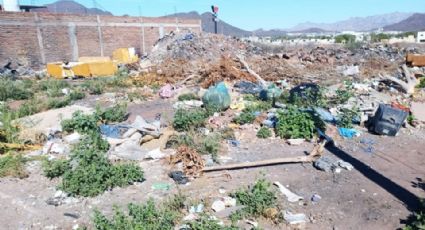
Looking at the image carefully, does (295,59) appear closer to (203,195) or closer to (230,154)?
(230,154)

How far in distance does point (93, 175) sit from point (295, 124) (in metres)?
3.68

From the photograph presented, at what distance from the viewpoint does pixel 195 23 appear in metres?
28.5

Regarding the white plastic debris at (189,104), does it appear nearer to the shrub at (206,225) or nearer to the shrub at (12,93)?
the shrub at (12,93)

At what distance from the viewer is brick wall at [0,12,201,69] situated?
1680 cm

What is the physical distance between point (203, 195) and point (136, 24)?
68.9ft

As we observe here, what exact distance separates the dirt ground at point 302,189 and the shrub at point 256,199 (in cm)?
14

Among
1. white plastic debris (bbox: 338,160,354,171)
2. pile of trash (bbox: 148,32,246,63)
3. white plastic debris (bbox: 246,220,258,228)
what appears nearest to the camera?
white plastic debris (bbox: 246,220,258,228)

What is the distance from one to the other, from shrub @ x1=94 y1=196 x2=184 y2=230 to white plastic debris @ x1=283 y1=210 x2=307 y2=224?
120 centimetres

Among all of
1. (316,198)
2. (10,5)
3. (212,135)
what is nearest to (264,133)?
(212,135)

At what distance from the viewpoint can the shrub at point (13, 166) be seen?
513cm

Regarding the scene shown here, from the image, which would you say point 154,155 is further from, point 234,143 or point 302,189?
point 302,189

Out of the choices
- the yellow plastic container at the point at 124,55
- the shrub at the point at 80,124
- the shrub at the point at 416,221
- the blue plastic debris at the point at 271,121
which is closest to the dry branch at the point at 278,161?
the blue plastic debris at the point at 271,121

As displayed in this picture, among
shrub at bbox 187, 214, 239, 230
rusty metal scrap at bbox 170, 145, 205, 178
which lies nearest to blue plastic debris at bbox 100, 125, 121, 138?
rusty metal scrap at bbox 170, 145, 205, 178

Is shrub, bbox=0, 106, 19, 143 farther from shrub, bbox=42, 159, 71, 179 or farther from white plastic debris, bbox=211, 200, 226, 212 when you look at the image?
white plastic debris, bbox=211, 200, 226, 212
